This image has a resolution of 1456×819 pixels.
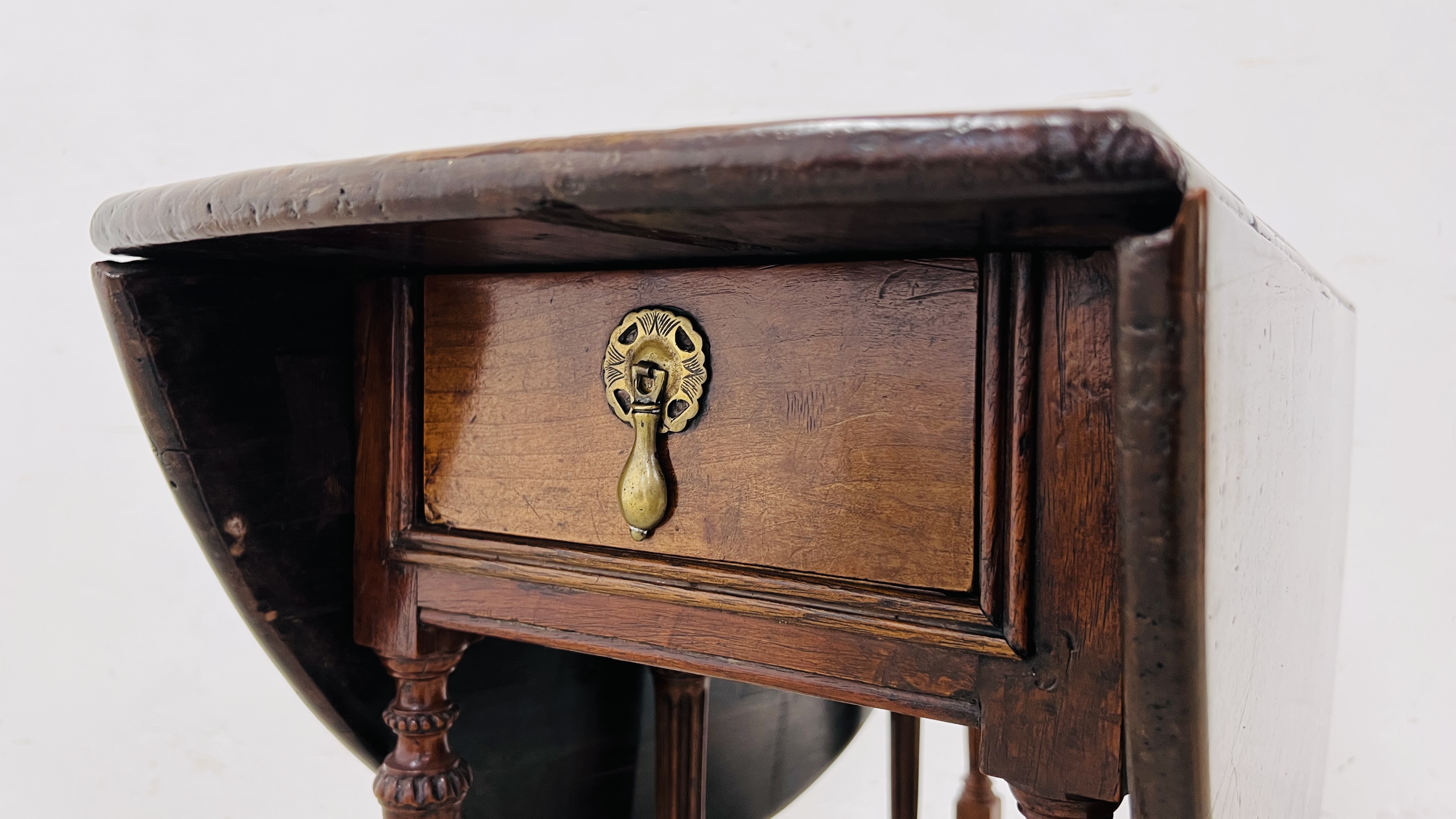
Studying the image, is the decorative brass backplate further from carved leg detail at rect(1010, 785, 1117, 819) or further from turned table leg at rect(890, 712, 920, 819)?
turned table leg at rect(890, 712, 920, 819)

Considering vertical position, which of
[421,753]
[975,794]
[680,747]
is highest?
[421,753]

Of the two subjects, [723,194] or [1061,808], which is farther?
[1061,808]

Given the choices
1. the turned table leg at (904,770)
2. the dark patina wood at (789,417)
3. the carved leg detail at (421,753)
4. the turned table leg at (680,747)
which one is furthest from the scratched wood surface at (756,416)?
the turned table leg at (904,770)

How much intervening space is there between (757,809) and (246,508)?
0.63 meters

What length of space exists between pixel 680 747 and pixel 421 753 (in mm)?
289

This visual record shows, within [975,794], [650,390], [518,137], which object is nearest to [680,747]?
[975,794]

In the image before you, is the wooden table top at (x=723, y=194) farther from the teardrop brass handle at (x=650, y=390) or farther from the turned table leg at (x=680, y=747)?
the turned table leg at (x=680, y=747)

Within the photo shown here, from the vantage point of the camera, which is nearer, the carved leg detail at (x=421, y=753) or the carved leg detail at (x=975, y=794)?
the carved leg detail at (x=421, y=753)

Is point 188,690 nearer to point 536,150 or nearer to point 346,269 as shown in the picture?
point 346,269

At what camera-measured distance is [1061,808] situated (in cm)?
47

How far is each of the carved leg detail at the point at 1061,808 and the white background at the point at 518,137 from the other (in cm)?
91

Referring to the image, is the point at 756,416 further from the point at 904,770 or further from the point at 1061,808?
the point at 904,770

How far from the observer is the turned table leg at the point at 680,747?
93cm

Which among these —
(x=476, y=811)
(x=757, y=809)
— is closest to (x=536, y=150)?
(x=476, y=811)
